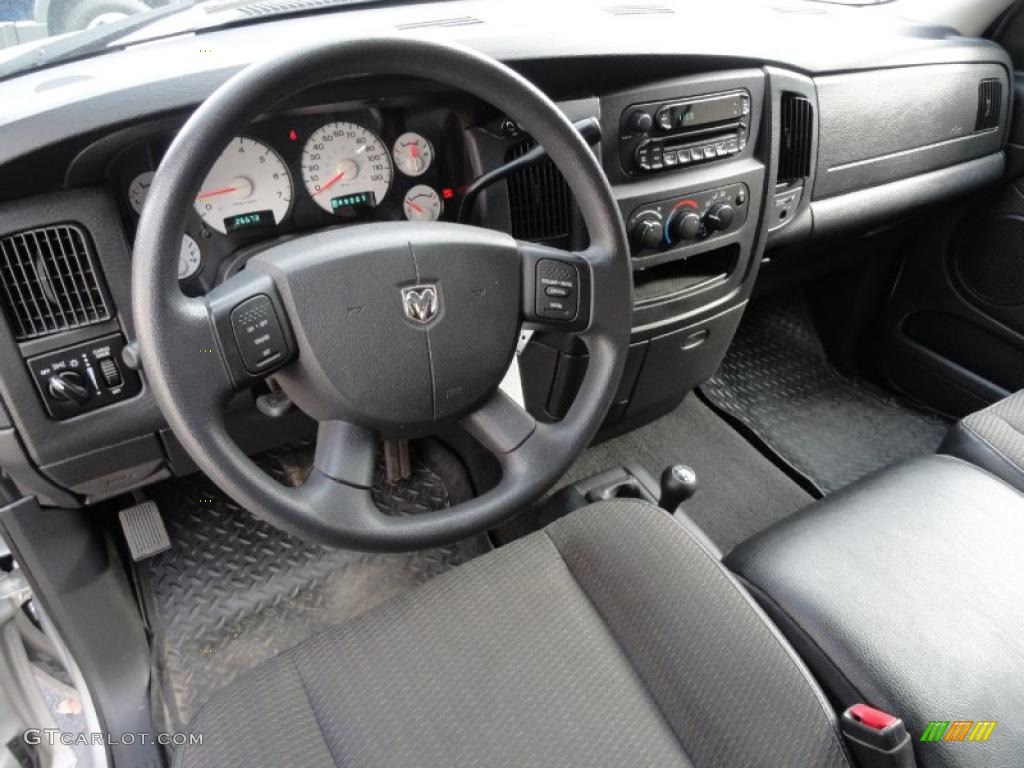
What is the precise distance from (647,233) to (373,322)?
25.2 inches

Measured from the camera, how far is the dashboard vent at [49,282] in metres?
0.87

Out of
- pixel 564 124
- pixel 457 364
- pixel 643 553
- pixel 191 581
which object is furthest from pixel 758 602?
pixel 191 581

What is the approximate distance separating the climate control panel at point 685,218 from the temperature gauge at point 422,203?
1.15 ft

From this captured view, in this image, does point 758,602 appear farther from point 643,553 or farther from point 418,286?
point 418,286

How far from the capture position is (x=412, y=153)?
1092mm

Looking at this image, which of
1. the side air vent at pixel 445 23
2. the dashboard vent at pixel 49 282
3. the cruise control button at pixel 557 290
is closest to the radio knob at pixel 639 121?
the side air vent at pixel 445 23

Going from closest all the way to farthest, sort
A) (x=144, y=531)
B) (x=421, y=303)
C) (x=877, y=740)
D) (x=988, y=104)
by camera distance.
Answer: (x=877, y=740), (x=421, y=303), (x=144, y=531), (x=988, y=104)

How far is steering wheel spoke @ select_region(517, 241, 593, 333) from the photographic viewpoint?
3.06ft

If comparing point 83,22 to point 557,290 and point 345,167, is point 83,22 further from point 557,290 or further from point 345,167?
point 557,290

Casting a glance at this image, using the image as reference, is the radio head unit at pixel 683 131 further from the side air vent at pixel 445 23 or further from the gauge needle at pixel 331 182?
the gauge needle at pixel 331 182

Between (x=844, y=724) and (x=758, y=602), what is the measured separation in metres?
0.21

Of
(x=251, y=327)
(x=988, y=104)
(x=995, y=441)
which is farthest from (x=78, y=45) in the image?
(x=988, y=104)

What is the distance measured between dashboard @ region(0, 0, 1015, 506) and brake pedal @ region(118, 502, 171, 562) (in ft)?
1.00

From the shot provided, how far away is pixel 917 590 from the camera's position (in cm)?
94
